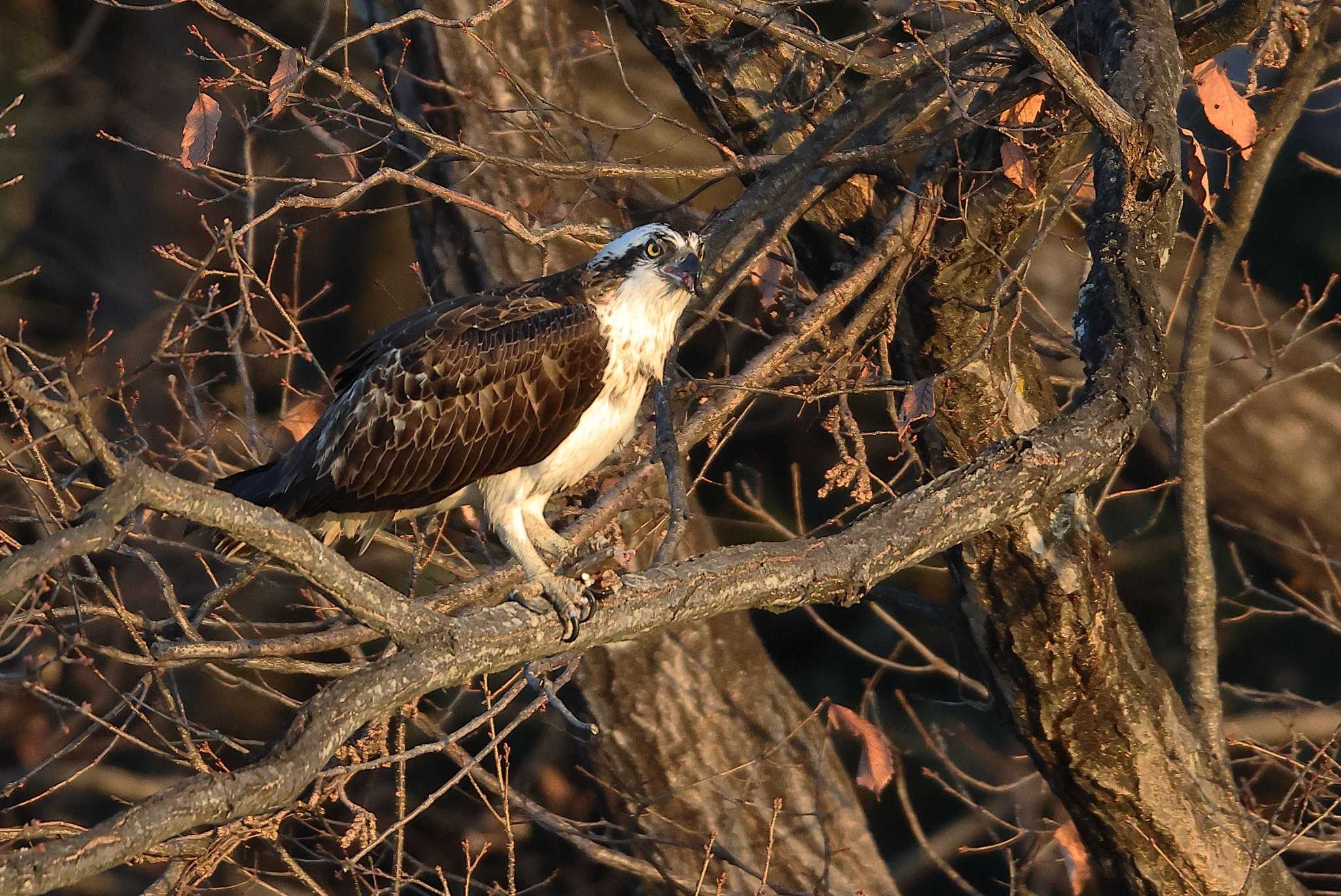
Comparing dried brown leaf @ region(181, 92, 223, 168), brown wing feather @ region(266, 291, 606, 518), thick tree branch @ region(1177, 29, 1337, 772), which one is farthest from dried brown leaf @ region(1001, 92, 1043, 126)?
dried brown leaf @ region(181, 92, 223, 168)

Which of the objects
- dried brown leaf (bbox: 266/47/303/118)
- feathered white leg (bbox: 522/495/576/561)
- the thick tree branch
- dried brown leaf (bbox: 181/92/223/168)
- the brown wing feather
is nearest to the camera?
dried brown leaf (bbox: 266/47/303/118)

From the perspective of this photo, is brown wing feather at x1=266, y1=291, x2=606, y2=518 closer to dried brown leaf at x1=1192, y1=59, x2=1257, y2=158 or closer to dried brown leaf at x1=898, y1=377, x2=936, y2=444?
dried brown leaf at x1=898, y1=377, x2=936, y2=444

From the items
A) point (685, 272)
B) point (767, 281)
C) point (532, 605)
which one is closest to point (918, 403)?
point (685, 272)

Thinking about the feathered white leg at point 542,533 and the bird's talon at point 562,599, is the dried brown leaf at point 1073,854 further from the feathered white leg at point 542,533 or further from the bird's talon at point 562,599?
the bird's talon at point 562,599

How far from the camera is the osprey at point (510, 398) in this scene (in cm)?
415

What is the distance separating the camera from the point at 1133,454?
25.7 ft

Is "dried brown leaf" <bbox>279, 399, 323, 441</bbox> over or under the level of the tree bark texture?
over

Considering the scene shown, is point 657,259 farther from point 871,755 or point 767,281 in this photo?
point 871,755

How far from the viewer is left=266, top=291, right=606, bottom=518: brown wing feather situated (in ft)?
13.6

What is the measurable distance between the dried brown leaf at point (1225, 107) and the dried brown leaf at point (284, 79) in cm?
250

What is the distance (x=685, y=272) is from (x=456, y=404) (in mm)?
724

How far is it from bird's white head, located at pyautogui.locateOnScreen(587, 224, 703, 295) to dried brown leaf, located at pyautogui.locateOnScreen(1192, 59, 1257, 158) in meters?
1.51

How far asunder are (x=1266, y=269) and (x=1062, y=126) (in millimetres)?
5518

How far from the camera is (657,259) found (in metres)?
4.20
